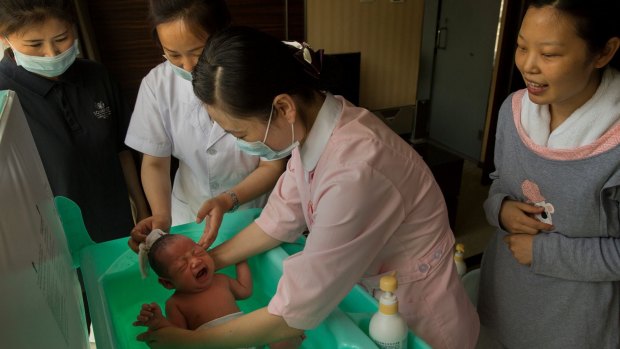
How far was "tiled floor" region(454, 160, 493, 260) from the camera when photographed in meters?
3.09

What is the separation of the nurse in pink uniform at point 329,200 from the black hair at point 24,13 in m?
0.74

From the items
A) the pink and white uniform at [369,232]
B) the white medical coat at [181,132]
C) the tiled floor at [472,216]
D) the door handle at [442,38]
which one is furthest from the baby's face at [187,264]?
the door handle at [442,38]

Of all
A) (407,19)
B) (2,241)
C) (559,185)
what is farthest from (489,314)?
(407,19)

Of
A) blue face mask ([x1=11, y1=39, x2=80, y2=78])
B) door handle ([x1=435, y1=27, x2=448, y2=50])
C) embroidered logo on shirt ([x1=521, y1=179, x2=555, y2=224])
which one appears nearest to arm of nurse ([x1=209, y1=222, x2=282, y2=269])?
embroidered logo on shirt ([x1=521, y1=179, x2=555, y2=224])

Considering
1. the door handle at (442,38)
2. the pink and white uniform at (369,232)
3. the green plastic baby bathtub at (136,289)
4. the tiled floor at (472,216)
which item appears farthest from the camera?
the door handle at (442,38)

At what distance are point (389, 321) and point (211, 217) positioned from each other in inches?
25.5

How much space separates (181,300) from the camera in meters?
1.32

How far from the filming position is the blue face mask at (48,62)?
139cm

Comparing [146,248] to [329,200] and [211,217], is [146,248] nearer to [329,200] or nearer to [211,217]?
[211,217]

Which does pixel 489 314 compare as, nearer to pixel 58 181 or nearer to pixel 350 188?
pixel 350 188

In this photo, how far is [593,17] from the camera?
93cm

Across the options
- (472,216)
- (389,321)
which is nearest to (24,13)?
(389,321)

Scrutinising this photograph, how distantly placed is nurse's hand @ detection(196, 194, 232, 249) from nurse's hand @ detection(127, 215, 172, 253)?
134 millimetres

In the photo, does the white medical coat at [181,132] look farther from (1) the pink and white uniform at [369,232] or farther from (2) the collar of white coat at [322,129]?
(2) the collar of white coat at [322,129]
